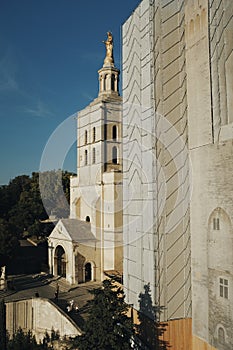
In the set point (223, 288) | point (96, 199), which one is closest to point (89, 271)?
point (96, 199)

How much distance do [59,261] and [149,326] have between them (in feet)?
48.3

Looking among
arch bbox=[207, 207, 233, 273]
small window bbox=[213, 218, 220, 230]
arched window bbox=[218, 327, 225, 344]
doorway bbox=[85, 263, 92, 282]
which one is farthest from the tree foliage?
arched window bbox=[218, 327, 225, 344]

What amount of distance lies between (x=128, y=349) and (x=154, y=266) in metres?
2.88

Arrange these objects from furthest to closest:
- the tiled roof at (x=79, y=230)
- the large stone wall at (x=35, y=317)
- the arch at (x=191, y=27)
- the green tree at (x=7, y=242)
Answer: the green tree at (x=7, y=242) < the tiled roof at (x=79, y=230) < the large stone wall at (x=35, y=317) < the arch at (x=191, y=27)

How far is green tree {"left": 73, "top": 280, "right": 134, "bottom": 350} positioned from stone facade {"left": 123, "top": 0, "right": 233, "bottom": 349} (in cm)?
140

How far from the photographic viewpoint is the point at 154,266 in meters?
12.2

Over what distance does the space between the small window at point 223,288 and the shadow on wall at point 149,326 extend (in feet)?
8.23

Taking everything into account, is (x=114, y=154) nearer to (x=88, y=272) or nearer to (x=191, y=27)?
(x=88, y=272)

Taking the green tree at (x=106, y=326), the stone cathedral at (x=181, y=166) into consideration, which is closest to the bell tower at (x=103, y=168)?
the stone cathedral at (x=181, y=166)

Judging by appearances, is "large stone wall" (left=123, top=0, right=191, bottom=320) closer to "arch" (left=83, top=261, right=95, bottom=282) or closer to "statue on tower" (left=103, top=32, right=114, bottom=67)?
"arch" (left=83, top=261, right=95, bottom=282)

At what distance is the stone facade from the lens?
35.7 ft

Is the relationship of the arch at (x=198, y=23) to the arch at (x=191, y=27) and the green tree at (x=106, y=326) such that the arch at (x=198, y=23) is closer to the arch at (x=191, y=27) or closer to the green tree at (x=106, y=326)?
the arch at (x=191, y=27)

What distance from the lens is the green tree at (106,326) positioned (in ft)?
36.9

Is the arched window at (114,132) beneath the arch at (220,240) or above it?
above
